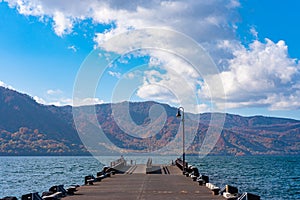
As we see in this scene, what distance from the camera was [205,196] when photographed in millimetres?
Result: 22344

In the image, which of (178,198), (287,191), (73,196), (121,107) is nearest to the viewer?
(178,198)

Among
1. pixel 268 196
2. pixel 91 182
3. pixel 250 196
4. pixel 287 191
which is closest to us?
pixel 250 196

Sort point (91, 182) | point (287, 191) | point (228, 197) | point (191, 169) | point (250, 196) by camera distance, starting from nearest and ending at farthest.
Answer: point (250, 196) < point (228, 197) < point (91, 182) < point (191, 169) < point (287, 191)

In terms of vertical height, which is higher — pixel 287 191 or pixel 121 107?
pixel 121 107

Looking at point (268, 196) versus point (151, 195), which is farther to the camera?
point (268, 196)

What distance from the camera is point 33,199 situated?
1722 cm

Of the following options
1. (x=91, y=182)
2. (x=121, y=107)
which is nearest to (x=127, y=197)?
(x=91, y=182)

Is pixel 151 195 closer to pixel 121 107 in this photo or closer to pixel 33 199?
pixel 33 199

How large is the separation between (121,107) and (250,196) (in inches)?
5984

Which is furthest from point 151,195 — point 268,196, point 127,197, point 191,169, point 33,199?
point 268,196

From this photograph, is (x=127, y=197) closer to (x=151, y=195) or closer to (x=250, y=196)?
(x=151, y=195)

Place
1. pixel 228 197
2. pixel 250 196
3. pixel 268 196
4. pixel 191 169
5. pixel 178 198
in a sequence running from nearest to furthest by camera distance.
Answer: pixel 250 196
pixel 228 197
pixel 178 198
pixel 191 169
pixel 268 196

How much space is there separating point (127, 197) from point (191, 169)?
1077 inches

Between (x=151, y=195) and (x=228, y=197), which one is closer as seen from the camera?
(x=228, y=197)
